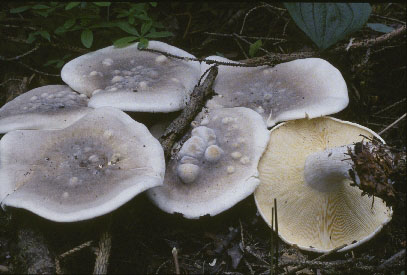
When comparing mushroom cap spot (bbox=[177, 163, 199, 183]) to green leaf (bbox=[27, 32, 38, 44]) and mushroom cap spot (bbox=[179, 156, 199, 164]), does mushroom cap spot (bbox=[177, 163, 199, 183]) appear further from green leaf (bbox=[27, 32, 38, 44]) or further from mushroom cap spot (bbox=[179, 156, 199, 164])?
green leaf (bbox=[27, 32, 38, 44])

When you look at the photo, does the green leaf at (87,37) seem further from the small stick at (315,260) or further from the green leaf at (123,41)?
the small stick at (315,260)

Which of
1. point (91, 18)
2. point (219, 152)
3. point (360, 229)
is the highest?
point (91, 18)

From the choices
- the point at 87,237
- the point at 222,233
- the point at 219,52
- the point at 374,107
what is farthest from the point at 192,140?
the point at 374,107

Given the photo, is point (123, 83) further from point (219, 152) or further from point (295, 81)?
point (295, 81)

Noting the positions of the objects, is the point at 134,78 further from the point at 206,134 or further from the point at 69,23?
the point at 69,23

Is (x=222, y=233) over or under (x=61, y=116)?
under

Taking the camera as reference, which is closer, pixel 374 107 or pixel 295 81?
pixel 295 81

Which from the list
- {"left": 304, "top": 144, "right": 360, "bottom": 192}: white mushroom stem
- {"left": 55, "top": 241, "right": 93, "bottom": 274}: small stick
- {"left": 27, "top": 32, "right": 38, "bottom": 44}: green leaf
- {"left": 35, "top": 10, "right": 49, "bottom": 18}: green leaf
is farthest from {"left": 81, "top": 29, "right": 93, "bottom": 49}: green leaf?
{"left": 304, "top": 144, "right": 360, "bottom": 192}: white mushroom stem

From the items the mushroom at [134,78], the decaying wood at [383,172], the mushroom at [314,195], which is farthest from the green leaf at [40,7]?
the decaying wood at [383,172]
